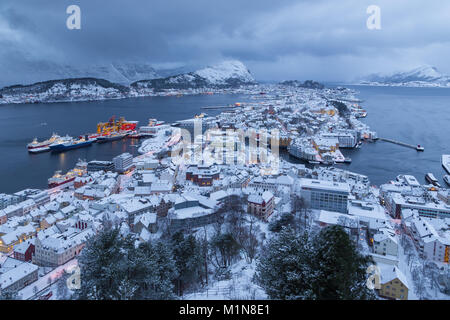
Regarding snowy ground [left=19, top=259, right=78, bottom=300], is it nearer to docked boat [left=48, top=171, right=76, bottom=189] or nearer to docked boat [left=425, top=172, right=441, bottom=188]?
docked boat [left=48, top=171, right=76, bottom=189]

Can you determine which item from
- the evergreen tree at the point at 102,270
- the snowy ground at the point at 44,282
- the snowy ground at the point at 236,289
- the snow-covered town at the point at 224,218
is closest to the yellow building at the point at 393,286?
the snow-covered town at the point at 224,218

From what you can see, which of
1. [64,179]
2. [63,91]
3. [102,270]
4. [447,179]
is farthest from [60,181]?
[63,91]

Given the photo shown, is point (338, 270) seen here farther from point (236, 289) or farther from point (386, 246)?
point (386, 246)

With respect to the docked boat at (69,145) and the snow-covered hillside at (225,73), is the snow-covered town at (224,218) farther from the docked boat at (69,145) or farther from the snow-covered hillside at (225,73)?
the snow-covered hillside at (225,73)

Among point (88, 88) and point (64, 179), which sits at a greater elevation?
point (88, 88)

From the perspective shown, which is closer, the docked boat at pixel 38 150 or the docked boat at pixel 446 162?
the docked boat at pixel 446 162
